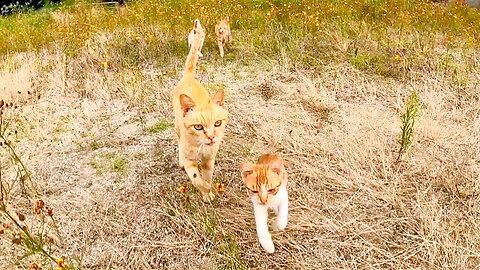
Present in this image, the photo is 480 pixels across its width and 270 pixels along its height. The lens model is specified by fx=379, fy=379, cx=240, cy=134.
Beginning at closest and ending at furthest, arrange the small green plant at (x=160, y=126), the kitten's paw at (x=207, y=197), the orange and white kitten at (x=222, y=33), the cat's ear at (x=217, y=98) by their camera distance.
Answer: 1. the cat's ear at (x=217, y=98)
2. the kitten's paw at (x=207, y=197)
3. the small green plant at (x=160, y=126)
4. the orange and white kitten at (x=222, y=33)

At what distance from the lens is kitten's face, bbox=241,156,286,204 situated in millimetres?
2068

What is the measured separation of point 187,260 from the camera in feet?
7.11

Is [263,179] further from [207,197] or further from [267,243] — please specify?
[207,197]

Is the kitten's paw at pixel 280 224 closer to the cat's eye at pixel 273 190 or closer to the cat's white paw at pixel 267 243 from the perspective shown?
the cat's white paw at pixel 267 243

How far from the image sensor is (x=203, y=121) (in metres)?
2.26

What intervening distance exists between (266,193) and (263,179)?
0.08m

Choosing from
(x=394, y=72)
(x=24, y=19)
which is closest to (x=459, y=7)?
(x=394, y=72)

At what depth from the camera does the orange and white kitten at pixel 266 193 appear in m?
2.08

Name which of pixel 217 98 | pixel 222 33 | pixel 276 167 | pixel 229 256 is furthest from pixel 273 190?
pixel 222 33

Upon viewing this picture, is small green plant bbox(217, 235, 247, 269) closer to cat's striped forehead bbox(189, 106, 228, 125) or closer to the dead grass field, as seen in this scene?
the dead grass field

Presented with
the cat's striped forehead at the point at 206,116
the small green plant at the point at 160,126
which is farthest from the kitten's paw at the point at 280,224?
the small green plant at the point at 160,126

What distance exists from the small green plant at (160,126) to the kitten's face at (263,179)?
1618mm

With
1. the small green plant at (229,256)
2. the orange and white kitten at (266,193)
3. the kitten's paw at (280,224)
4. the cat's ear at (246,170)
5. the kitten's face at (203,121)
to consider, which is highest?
the kitten's face at (203,121)

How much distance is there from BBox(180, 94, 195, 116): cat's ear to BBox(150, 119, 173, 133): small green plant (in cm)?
129
